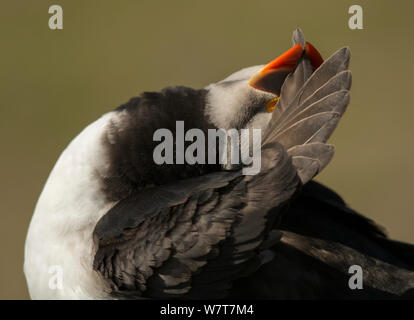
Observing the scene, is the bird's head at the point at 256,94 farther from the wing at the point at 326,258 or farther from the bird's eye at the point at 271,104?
the wing at the point at 326,258

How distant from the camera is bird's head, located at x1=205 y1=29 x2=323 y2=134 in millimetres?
3209

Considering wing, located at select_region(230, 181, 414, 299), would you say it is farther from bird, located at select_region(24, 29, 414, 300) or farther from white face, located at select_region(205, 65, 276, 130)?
white face, located at select_region(205, 65, 276, 130)

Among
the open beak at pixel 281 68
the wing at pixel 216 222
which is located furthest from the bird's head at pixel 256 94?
the wing at pixel 216 222

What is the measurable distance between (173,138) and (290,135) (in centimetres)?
54

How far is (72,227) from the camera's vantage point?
3133mm

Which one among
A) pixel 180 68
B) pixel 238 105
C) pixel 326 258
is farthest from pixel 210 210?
pixel 180 68

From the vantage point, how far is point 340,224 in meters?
3.62

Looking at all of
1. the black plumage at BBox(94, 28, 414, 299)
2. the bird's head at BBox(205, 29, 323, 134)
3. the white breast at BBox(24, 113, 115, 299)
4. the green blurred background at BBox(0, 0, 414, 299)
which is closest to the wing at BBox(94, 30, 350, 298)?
the black plumage at BBox(94, 28, 414, 299)

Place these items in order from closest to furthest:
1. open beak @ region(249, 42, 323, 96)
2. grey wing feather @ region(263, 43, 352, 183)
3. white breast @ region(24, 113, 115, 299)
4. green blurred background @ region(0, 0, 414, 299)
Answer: grey wing feather @ region(263, 43, 352, 183) < white breast @ region(24, 113, 115, 299) < open beak @ region(249, 42, 323, 96) < green blurred background @ region(0, 0, 414, 299)

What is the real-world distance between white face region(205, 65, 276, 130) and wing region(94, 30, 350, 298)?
277mm

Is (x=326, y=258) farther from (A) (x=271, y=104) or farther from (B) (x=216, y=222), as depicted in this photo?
(A) (x=271, y=104)

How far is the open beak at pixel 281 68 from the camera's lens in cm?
319

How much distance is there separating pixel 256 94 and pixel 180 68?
719cm
